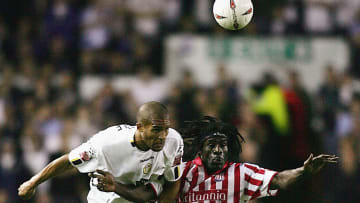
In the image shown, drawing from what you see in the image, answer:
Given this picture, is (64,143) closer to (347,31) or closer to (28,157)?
(28,157)

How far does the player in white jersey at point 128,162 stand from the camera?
6637 millimetres

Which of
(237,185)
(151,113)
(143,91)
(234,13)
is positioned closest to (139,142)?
(151,113)

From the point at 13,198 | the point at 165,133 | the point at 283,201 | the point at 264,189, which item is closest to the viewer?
the point at 165,133

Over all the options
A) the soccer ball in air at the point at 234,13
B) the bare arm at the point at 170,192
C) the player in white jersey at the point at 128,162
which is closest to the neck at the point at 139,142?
the player in white jersey at the point at 128,162

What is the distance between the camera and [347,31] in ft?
45.1

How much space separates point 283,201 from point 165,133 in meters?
3.85

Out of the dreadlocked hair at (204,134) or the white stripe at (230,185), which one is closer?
the white stripe at (230,185)

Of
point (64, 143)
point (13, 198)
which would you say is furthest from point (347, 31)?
point (13, 198)

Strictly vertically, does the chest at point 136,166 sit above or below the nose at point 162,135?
below

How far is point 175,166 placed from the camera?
22.4 feet

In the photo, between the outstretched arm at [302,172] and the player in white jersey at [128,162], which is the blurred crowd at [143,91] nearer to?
the outstretched arm at [302,172]

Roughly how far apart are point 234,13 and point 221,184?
1624mm

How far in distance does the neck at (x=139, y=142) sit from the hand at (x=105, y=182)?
14.0 inches

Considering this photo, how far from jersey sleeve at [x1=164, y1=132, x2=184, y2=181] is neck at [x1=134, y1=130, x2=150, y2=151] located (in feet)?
0.85
